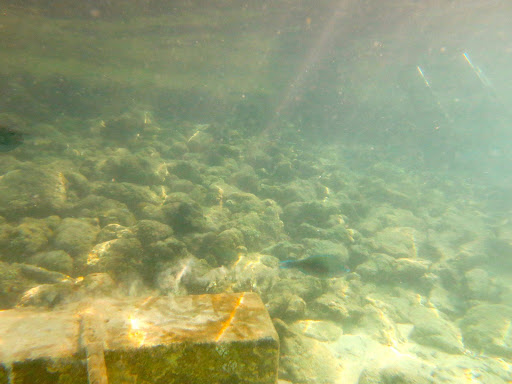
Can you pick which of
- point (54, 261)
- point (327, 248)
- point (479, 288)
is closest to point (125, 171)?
point (54, 261)

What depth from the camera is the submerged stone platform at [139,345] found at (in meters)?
1.60

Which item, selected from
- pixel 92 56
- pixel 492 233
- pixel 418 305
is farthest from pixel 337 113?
pixel 92 56

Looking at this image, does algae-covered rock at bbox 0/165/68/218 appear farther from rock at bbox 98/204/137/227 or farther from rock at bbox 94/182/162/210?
rock at bbox 98/204/137/227

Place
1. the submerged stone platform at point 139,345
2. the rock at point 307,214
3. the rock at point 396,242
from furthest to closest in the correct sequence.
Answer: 1. the rock at point 307,214
2. the rock at point 396,242
3. the submerged stone platform at point 139,345

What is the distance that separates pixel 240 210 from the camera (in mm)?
8141

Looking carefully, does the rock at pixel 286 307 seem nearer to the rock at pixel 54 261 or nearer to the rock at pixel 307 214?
the rock at pixel 54 261

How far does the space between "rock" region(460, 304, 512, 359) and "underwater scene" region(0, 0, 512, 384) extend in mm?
69

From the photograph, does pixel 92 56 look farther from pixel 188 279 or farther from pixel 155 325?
pixel 155 325

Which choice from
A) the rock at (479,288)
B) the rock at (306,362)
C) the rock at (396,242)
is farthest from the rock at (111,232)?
the rock at (479,288)

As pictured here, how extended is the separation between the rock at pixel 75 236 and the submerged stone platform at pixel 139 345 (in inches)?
129

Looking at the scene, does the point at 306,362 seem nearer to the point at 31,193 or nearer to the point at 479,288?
the point at 479,288

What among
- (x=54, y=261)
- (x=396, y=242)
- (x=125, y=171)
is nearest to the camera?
(x=54, y=261)

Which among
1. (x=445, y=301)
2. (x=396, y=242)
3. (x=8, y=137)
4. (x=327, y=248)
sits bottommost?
(x=445, y=301)

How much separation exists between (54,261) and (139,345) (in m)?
3.88
